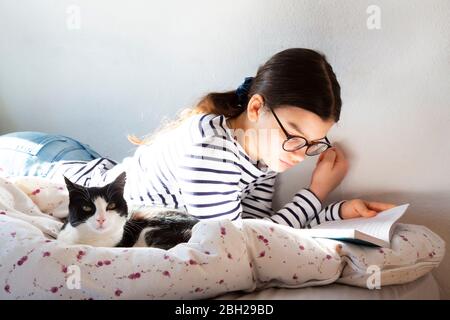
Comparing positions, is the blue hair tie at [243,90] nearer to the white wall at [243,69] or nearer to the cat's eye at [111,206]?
the white wall at [243,69]

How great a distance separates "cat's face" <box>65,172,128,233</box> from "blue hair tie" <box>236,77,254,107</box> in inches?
13.4

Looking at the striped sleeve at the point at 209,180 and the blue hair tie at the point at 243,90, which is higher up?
the blue hair tie at the point at 243,90

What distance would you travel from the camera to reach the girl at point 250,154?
1.10 metres

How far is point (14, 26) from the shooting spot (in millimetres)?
1640

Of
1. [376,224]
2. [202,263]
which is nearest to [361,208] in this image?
[376,224]

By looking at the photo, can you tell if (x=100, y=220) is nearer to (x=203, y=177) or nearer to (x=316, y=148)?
(x=203, y=177)

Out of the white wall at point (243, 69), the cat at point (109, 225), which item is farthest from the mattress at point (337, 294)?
the white wall at point (243, 69)

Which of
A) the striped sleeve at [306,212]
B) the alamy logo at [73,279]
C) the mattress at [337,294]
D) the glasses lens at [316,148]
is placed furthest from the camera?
the striped sleeve at [306,212]

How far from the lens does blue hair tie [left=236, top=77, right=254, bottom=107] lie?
1.22 metres

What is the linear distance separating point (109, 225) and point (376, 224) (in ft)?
1.69

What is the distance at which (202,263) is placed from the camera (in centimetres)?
84

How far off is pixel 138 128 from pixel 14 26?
507mm
